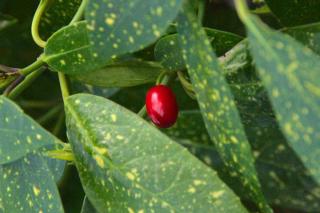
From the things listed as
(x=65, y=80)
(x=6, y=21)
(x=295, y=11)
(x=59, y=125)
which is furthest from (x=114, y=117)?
(x=59, y=125)

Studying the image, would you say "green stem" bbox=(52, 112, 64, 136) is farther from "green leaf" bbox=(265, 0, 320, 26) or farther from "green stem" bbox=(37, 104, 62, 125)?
"green leaf" bbox=(265, 0, 320, 26)

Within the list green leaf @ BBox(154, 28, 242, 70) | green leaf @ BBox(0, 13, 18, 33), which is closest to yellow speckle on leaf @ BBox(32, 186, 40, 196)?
green leaf @ BBox(154, 28, 242, 70)

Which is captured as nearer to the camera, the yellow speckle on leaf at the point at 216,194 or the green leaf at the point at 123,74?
the yellow speckle on leaf at the point at 216,194

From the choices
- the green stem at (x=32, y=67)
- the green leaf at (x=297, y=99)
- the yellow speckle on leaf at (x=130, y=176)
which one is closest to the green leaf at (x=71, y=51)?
the green stem at (x=32, y=67)

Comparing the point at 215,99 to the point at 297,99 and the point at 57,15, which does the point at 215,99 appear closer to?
the point at 297,99

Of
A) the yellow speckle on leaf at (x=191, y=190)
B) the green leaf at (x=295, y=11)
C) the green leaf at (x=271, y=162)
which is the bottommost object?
the green leaf at (x=271, y=162)

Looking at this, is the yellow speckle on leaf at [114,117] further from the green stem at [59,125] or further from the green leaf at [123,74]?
the green stem at [59,125]
